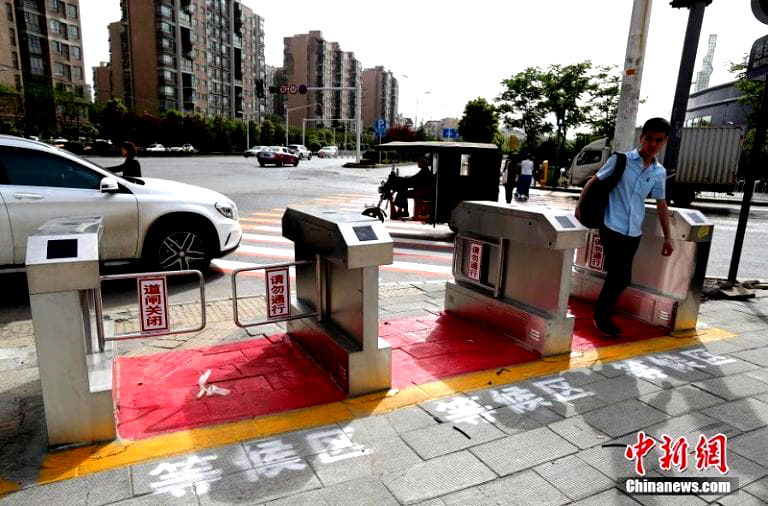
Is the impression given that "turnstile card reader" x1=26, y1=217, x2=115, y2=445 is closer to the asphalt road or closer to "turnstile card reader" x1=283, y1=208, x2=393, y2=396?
"turnstile card reader" x1=283, y1=208, x2=393, y2=396

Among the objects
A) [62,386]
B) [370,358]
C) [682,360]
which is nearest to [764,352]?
[682,360]

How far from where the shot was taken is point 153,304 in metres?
3.36

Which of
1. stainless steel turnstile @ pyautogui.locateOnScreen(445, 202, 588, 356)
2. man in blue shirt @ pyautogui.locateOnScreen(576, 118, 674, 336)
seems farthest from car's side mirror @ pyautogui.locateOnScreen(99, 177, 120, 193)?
man in blue shirt @ pyautogui.locateOnScreen(576, 118, 674, 336)

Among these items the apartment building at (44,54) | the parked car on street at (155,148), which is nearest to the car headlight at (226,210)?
the parked car on street at (155,148)

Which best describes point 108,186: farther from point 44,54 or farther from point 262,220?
point 44,54

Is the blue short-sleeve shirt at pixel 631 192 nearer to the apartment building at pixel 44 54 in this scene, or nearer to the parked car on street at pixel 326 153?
the parked car on street at pixel 326 153

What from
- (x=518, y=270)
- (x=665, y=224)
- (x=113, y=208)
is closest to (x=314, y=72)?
(x=113, y=208)

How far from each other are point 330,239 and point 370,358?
82 centimetres

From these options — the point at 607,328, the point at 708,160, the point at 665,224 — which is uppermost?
the point at 708,160

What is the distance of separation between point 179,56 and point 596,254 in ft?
259

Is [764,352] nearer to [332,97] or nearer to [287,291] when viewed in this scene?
[287,291]

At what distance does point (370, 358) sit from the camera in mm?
3328

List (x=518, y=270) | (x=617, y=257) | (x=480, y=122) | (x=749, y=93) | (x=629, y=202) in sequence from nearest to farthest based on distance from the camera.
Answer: (x=629, y=202), (x=617, y=257), (x=518, y=270), (x=749, y=93), (x=480, y=122)

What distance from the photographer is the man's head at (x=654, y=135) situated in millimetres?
3889
